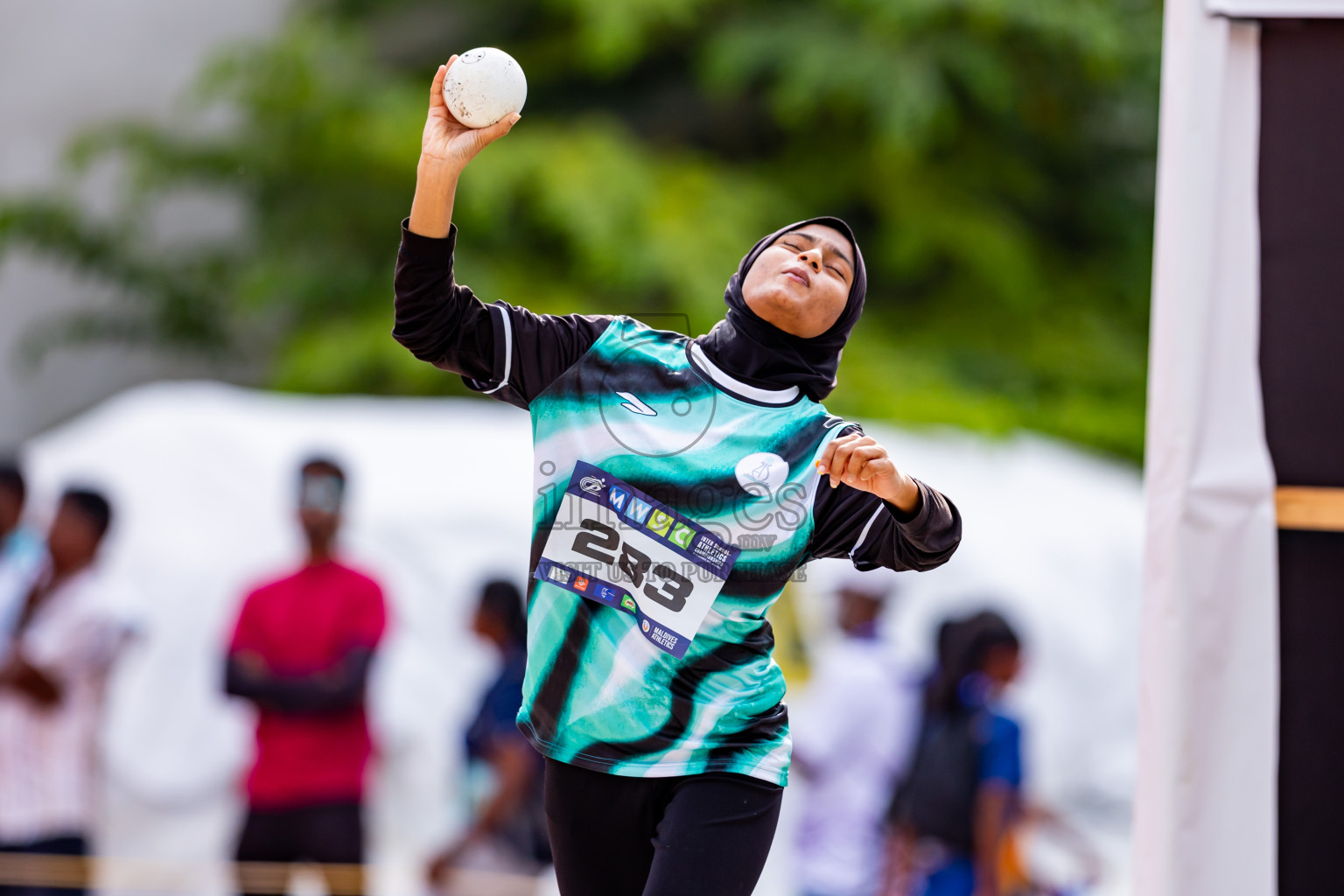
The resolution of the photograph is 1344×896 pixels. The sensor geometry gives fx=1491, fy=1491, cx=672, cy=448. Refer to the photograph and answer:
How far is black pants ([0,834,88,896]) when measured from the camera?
4566mm

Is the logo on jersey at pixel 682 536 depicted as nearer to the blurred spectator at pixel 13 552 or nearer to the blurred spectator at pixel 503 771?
the blurred spectator at pixel 503 771

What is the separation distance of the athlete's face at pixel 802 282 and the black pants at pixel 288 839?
2.86 m

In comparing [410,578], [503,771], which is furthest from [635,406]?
[410,578]

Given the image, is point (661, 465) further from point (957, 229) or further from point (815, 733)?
point (957, 229)

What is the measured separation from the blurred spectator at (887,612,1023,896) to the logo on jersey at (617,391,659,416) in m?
2.65

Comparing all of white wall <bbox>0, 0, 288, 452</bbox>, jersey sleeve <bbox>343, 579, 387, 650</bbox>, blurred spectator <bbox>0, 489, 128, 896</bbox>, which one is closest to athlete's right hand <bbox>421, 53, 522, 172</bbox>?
jersey sleeve <bbox>343, 579, 387, 650</bbox>

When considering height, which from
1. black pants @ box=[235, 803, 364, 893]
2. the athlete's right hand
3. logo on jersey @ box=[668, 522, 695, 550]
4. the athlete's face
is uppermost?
the athlete's right hand

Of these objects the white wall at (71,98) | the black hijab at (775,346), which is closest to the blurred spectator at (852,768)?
the black hijab at (775,346)

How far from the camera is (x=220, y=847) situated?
6.35 metres

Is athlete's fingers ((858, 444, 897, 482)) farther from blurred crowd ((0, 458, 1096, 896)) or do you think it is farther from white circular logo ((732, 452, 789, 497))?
blurred crowd ((0, 458, 1096, 896))

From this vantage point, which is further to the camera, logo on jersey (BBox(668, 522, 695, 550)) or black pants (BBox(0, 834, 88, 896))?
black pants (BBox(0, 834, 88, 896))

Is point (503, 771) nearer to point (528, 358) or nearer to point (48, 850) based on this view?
point (48, 850)

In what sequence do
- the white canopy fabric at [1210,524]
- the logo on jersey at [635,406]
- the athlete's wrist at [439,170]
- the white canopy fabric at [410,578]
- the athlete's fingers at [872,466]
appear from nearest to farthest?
the athlete's fingers at [872,466] < the athlete's wrist at [439,170] < the logo on jersey at [635,406] < the white canopy fabric at [1210,524] < the white canopy fabric at [410,578]

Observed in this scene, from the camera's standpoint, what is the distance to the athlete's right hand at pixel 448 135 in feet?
7.35
